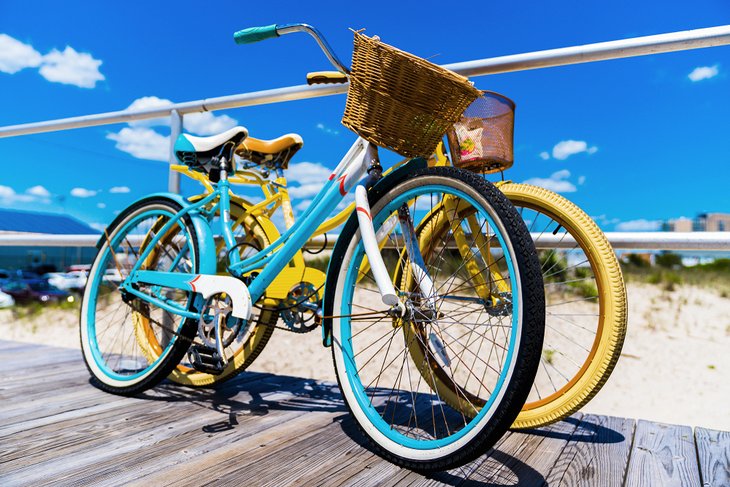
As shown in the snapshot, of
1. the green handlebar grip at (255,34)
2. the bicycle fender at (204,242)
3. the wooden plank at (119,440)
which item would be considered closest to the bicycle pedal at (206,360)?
the wooden plank at (119,440)

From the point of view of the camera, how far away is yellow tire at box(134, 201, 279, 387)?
5.54 ft

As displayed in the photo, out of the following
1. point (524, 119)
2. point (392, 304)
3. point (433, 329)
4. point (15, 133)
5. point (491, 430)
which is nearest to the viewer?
point (491, 430)

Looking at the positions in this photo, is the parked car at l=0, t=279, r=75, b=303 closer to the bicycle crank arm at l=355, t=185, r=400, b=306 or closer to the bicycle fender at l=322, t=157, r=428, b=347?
the bicycle fender at l=322, t=157, r=428, b=347

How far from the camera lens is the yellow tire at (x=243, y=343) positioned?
169 cm

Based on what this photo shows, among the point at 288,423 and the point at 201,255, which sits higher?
the point at 201,255

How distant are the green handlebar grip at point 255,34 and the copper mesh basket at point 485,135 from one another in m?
A: 0.52

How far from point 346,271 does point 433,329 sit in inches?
9.7

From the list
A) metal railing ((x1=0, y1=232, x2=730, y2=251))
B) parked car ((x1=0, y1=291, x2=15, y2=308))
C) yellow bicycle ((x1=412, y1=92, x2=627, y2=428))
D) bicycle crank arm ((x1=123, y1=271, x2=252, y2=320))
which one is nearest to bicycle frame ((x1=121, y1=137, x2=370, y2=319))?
bicycle crank arm ((x1=123, y1=271, x2=252, y2=320))

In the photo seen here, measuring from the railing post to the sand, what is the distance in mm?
5752

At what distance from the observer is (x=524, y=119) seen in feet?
4.88

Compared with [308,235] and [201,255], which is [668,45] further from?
[201,255]

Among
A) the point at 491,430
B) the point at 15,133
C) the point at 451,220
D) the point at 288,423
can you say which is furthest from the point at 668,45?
the point at 15,133

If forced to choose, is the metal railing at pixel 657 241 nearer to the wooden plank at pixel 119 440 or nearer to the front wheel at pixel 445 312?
the front wheel at pixel 445 312

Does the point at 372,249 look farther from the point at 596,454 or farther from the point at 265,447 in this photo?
the point at 596,454
